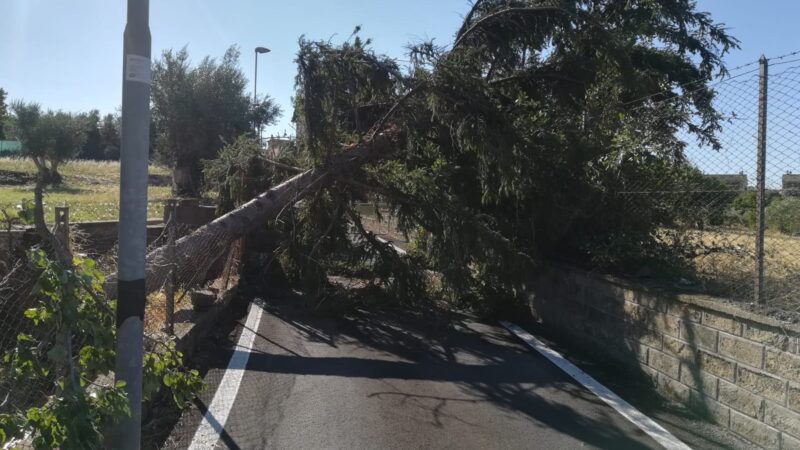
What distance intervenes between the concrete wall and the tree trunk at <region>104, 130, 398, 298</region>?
3.93 m

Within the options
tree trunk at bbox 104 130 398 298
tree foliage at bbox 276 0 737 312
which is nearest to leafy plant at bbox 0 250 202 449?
tree trunk at bbox 104 130 398 298

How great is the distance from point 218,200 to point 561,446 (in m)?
8.23

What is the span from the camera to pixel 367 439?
4.57m

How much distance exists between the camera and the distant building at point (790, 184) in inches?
192

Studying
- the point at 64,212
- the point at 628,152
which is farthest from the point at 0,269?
the point at 628,152

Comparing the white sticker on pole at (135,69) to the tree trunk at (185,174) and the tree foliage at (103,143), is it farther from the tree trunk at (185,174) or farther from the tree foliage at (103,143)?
the tree foliage at (103,143)

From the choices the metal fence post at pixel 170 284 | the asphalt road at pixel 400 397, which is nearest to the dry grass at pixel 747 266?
the asphalt road at pixel 400 397

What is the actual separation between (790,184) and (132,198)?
5.03 m

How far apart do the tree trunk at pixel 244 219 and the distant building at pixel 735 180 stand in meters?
5.11

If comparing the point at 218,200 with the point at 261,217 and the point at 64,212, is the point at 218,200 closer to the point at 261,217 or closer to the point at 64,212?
the point at 261,217

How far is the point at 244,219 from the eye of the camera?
8.38m

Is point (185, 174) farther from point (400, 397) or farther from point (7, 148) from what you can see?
point (7, 148)

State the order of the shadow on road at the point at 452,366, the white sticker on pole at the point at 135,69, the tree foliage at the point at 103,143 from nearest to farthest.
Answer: the white sticker on pole at the point at 135,69
the shadow on road at the point at 452,366
the tree foliage at the point at 103,143

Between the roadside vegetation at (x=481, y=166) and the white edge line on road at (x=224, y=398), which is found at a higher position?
the roadside vegetation at (x=481, y=166)
